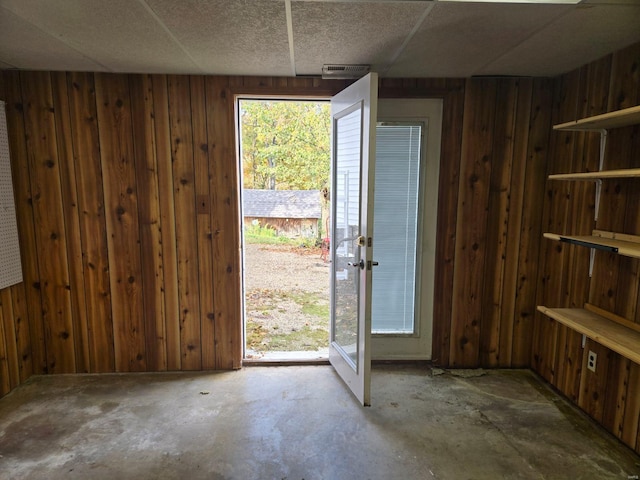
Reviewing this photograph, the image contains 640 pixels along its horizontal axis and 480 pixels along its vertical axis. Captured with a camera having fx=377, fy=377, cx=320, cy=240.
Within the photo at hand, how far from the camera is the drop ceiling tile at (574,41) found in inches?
66.8

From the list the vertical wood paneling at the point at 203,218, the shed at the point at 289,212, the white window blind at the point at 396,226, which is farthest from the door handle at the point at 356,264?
the shed at the point at 289,212

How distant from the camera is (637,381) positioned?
2037 mm

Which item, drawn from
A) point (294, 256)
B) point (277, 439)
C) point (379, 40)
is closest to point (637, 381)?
point (277, 439)

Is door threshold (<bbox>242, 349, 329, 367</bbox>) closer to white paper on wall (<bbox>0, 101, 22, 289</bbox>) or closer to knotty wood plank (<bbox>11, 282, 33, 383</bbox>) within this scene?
knotty wood plank (<bbox>11, 282, 33, 383</bbox>)

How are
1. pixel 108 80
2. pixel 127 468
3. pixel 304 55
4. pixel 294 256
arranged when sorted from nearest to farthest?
pixel 127 468
pixel 304 55
pixel 108 80
pixel 294 256

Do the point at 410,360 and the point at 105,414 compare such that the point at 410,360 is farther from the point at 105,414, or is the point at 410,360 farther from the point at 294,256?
the point at 294,256

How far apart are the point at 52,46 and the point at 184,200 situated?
1168mm

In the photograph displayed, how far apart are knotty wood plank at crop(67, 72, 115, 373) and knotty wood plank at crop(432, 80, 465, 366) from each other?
8.33 feet

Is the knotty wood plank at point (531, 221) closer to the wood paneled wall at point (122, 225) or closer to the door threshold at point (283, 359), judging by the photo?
the door threshold at point (283, 359)

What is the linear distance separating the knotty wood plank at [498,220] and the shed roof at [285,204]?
19.8 feet

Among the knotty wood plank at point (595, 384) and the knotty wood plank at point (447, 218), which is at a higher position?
the knotty wood plank at point (447, 218)

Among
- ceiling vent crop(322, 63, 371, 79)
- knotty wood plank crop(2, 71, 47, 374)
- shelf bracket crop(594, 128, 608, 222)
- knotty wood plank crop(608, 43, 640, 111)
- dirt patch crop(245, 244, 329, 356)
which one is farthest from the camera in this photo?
dirt patch crop(245, 244, 329, 356)

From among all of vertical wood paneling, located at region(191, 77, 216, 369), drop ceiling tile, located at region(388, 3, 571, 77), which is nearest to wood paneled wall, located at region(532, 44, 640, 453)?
drop ceiling tile, located at region(388, 3, 571, 77)

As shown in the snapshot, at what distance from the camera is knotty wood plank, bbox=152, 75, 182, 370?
8.95 ft
